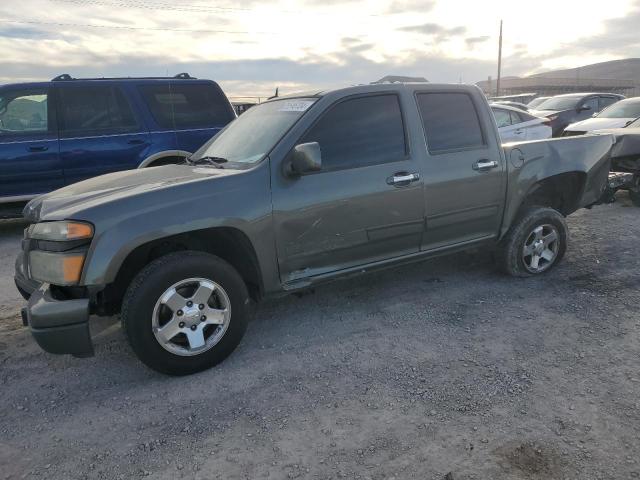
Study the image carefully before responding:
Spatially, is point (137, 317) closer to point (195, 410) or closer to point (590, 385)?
point (195, 410)

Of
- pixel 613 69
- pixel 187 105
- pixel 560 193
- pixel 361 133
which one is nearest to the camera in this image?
pixel 361 133

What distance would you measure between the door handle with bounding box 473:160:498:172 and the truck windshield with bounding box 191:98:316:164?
1.49 meters

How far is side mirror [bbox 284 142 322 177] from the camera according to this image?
331cm

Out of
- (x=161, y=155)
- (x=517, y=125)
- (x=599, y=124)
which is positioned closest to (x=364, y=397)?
(x=161, y=155)

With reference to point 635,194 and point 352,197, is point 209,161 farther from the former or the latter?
point 635,194

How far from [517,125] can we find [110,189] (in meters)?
8.92

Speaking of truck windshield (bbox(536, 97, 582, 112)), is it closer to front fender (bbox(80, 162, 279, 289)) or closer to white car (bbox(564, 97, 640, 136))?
white car (bbox(564, 97, 640, 136))

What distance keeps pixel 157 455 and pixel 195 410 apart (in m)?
→ 0.39

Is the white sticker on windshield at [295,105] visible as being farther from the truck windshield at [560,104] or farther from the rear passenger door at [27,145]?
the truck windshield at [560,104]

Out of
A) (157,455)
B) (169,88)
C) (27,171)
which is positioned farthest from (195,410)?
(169,88)

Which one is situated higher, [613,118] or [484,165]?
[613,118]

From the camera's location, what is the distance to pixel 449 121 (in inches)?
167

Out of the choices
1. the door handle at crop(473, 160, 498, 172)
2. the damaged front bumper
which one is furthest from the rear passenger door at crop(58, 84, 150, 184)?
the door handle at crop(473, 160, 498, 172)

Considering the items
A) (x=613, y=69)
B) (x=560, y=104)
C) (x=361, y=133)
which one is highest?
(x=613, y=69)
